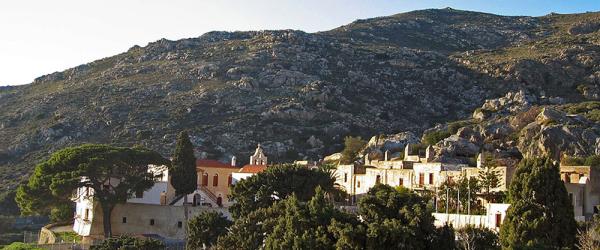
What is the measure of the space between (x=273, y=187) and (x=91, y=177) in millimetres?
16174

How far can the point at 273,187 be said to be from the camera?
5466 cm

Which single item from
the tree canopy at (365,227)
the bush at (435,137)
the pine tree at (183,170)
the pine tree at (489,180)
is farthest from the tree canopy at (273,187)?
the bush at (435,137)

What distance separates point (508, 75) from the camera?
14000cm

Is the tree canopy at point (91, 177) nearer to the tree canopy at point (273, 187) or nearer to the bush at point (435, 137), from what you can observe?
the tree canopy at point (273, 187)

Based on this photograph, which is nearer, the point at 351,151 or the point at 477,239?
the point at 477,239

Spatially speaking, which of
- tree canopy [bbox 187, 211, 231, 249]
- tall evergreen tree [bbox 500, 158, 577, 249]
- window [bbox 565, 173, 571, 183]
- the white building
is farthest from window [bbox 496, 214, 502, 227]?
the white building

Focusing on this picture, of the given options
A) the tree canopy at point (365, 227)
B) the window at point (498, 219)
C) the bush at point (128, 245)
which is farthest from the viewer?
the bush at point (128, 245)

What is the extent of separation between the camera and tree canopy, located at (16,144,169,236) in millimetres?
58938

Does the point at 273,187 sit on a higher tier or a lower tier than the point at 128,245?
higher

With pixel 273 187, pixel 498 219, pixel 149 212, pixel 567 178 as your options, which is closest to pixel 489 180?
pixel 567 178

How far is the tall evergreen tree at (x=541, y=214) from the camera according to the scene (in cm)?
4034

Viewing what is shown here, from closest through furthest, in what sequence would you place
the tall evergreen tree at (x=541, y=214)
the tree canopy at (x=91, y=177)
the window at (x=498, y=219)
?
the tall evergreen tree at (x=541, y=214)
the window at (x=498, y=219)
the tree canopy at (x=91, y=177)

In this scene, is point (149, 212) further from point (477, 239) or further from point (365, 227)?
point (477, 239)

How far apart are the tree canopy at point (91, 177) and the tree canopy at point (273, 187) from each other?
10.3 meters
